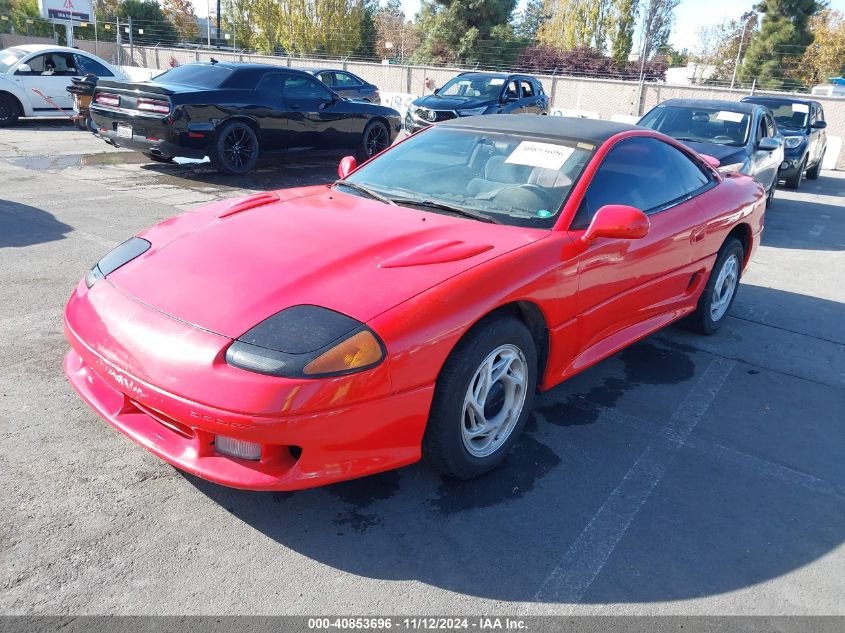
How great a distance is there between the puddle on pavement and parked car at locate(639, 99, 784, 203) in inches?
279

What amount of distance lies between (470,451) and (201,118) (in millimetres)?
7502

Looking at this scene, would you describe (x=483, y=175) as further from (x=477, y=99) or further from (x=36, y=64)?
(x=36, y=64)

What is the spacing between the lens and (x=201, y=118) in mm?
9000

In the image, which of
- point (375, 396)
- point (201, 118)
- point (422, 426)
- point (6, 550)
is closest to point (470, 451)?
point (422, 426)

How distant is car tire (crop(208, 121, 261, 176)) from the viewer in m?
9.34

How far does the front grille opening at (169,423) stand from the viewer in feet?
8.31

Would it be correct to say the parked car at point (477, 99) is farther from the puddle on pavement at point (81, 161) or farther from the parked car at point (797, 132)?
the puddle on pavement at point (81, 161)

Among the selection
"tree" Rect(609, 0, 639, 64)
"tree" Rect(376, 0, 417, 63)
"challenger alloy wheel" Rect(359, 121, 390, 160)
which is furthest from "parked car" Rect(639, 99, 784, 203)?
"tree" Rect(376, 0, 417, 63)

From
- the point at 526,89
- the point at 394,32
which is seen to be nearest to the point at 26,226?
the point at 526,89

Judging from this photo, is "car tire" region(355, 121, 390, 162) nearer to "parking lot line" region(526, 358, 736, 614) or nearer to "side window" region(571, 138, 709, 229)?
"side window" region(571, 138, 709, 229)

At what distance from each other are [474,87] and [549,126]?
36.0 feet

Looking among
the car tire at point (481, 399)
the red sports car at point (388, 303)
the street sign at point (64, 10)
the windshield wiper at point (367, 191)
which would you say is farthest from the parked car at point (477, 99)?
the street sign at point (64, 10)

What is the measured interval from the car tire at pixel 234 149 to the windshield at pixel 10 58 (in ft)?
22.1

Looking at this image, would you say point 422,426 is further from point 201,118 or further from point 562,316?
point 201,118
